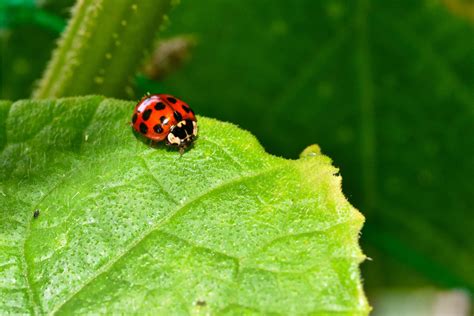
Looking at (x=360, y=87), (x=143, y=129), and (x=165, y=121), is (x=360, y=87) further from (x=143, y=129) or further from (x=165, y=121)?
(x=143, y=129)

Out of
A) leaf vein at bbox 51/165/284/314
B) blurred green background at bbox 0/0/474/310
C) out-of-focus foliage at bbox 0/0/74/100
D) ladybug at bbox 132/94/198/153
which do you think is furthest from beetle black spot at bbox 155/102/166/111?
out-of-focus foliage at bbox 0/0/74/100

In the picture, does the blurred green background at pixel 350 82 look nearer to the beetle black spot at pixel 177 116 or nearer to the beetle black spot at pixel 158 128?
the beetle black spot at pixel 177 116

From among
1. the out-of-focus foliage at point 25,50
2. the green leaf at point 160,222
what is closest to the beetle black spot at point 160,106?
the green leaf at point 160,222

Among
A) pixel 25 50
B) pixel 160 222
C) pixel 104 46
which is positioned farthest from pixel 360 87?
pixel 160 222

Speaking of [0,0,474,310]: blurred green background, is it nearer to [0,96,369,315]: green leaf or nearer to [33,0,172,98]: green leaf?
[33,0,172,98]: green leaf

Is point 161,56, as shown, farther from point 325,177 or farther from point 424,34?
point 325,177

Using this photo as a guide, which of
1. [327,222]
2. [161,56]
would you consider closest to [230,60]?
[161,56]
